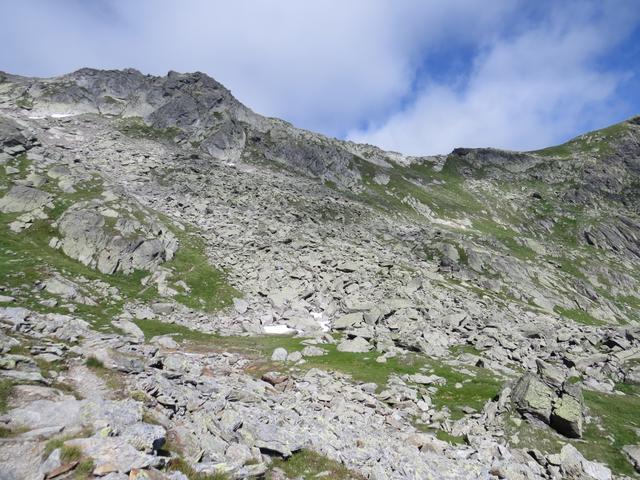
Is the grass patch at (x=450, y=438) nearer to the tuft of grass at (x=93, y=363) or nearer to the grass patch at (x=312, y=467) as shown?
the grass patch at (x=312, y=467)

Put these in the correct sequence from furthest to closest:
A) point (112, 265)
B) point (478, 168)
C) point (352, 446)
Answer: point (478, 168) < point (112, 265) < point (352, 446)

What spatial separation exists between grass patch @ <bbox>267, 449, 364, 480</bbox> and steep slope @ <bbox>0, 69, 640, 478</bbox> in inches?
6.4

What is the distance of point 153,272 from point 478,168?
182 meters

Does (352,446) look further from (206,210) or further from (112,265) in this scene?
(206,210)

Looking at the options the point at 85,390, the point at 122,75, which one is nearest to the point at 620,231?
the point at 85,390

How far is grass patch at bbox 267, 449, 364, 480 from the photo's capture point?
16688 mm

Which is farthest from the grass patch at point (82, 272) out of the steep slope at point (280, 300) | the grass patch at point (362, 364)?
the grass patch at point (362, 364)

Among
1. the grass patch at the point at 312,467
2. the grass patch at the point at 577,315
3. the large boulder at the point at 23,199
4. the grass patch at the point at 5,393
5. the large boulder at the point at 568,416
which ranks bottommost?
the grass patch at the point at 312,467

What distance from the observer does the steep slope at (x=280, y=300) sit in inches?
817

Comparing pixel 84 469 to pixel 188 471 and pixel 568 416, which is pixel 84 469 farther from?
pixel 568 416

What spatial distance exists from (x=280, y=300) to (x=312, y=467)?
41.1 m

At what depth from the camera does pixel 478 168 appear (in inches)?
7771

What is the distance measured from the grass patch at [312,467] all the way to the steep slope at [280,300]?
161 mm

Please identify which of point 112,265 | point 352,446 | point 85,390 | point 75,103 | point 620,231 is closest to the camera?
point 85,390
